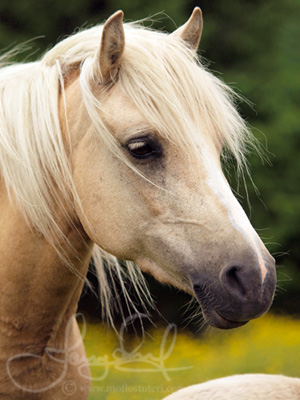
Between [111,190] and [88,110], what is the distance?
0.25 m

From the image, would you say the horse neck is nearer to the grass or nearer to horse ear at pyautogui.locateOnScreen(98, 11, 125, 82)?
horse ear at pyautogui.locateOnScreen(98, 11, 125, 82)

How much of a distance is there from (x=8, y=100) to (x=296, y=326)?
12.0 feet

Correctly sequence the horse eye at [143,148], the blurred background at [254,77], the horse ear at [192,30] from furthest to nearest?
the blurred background at [254,77] → the horse ear at [192,30] → the horse eye at [143,148]

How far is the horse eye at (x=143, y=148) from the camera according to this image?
5.06 feet

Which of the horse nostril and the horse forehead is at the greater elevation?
the horse forehead

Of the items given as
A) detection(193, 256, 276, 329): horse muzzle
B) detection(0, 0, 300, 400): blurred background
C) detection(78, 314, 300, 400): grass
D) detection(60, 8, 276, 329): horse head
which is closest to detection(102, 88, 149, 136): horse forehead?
detection(60, 8, 276, 329): horse head

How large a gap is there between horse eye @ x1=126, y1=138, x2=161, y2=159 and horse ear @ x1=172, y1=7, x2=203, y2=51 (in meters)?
0.49

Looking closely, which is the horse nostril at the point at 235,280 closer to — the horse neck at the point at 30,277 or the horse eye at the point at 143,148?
the horse eye at the point at 143,148

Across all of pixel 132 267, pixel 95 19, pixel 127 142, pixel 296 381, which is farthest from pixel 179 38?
pixel 95 19

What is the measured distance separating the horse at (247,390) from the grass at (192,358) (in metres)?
1.55

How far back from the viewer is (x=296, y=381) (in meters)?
1.82

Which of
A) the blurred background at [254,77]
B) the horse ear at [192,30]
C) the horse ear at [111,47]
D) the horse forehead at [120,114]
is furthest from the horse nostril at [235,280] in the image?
the blurred background at [254,77]

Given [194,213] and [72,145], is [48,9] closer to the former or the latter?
[72,145]

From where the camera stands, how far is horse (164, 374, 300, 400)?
1715 mm
